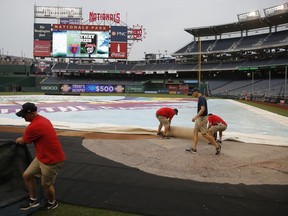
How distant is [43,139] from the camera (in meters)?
3.98

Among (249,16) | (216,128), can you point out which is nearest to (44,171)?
(216,128)

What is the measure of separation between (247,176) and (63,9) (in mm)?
71284

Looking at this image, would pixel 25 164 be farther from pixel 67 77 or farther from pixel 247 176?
pixel 67 77

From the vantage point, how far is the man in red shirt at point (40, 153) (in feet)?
13.0

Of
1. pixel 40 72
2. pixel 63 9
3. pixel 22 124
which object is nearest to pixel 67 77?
pixel 40 72

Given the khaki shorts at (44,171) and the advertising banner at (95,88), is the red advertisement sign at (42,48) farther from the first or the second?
the khaki shorts at (44,171)

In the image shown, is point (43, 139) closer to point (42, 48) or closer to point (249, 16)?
point (249, 16)

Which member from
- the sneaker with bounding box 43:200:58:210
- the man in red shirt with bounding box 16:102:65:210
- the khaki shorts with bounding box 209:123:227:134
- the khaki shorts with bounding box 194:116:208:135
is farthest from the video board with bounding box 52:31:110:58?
the sneaker with bounding box 43:200:58:210

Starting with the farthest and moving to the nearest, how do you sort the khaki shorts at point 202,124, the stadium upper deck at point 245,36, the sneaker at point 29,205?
the stadium upper deck at point 245,36 < the khaki shorts at point 202,124 < the sneaker at point 29,205

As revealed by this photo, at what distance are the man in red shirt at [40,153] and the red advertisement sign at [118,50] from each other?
59023 mm

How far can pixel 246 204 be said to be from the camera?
14.2 ft

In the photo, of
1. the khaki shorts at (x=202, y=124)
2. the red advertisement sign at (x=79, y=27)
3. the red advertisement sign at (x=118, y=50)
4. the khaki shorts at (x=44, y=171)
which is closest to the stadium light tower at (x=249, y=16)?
the red advertisement sign at (x=118, y=50)

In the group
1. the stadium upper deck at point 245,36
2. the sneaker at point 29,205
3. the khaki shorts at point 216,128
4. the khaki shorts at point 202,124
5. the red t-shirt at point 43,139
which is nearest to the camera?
the red t-shirt at point 43,139

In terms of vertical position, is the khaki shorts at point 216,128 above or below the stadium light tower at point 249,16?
below
